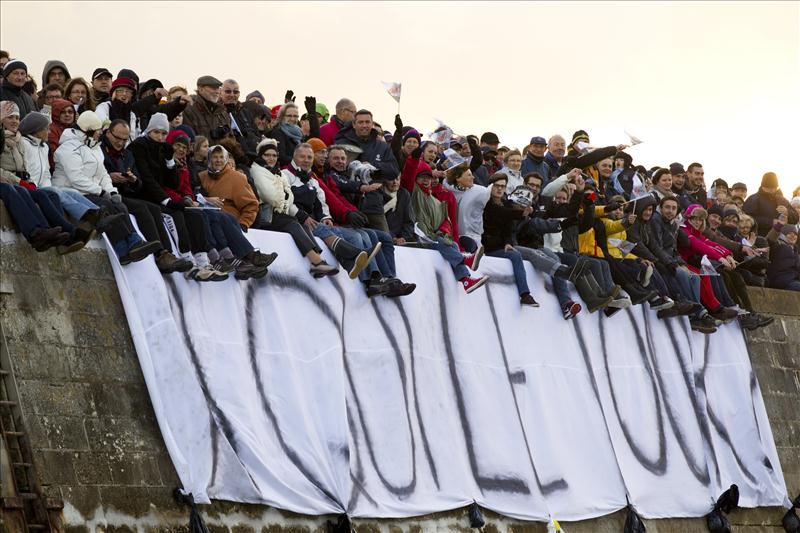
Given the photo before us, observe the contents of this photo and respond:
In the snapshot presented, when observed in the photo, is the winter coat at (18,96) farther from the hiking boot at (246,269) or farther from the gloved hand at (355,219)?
the gloved hand at (355,219)

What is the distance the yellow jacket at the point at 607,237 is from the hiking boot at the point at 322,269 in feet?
17.0

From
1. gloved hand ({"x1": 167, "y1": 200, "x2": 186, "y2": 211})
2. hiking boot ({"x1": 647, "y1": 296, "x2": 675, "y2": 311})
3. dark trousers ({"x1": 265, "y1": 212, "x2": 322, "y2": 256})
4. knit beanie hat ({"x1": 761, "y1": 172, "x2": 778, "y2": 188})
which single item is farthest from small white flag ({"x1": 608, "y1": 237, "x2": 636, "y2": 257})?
gloved hand ({"x1": 167, "y1": 200, "x2": 186, "y2": 211})

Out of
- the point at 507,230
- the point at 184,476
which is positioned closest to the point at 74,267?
the point at 184,476

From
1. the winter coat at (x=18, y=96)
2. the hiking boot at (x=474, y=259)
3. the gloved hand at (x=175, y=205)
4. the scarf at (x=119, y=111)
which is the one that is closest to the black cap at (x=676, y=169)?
the hiking boot at (x=474, y=259)

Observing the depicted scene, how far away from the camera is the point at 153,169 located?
16922 millimetres

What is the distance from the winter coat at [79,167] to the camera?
16.0 metres

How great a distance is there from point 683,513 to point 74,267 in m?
9.30

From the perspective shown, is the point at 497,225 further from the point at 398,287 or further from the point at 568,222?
the point at 398,287

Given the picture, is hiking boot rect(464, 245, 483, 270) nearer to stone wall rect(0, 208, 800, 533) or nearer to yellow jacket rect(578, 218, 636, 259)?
yellow jacket rect(578, 218, 636, 259)

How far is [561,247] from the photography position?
2186 centimetres

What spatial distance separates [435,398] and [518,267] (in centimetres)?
244

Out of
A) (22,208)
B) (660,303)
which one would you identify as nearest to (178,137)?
(22,208)

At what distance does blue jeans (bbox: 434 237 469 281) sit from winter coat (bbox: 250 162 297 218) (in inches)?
88.4

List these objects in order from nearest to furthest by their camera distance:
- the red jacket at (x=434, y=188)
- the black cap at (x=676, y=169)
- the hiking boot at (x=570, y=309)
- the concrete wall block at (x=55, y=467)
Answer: the concrete wall block at (x=55, y=467), the red jacket at (x=434, y=188), the hiking boot at (x=570, y=309), the black cap at (x=676, y=169)
